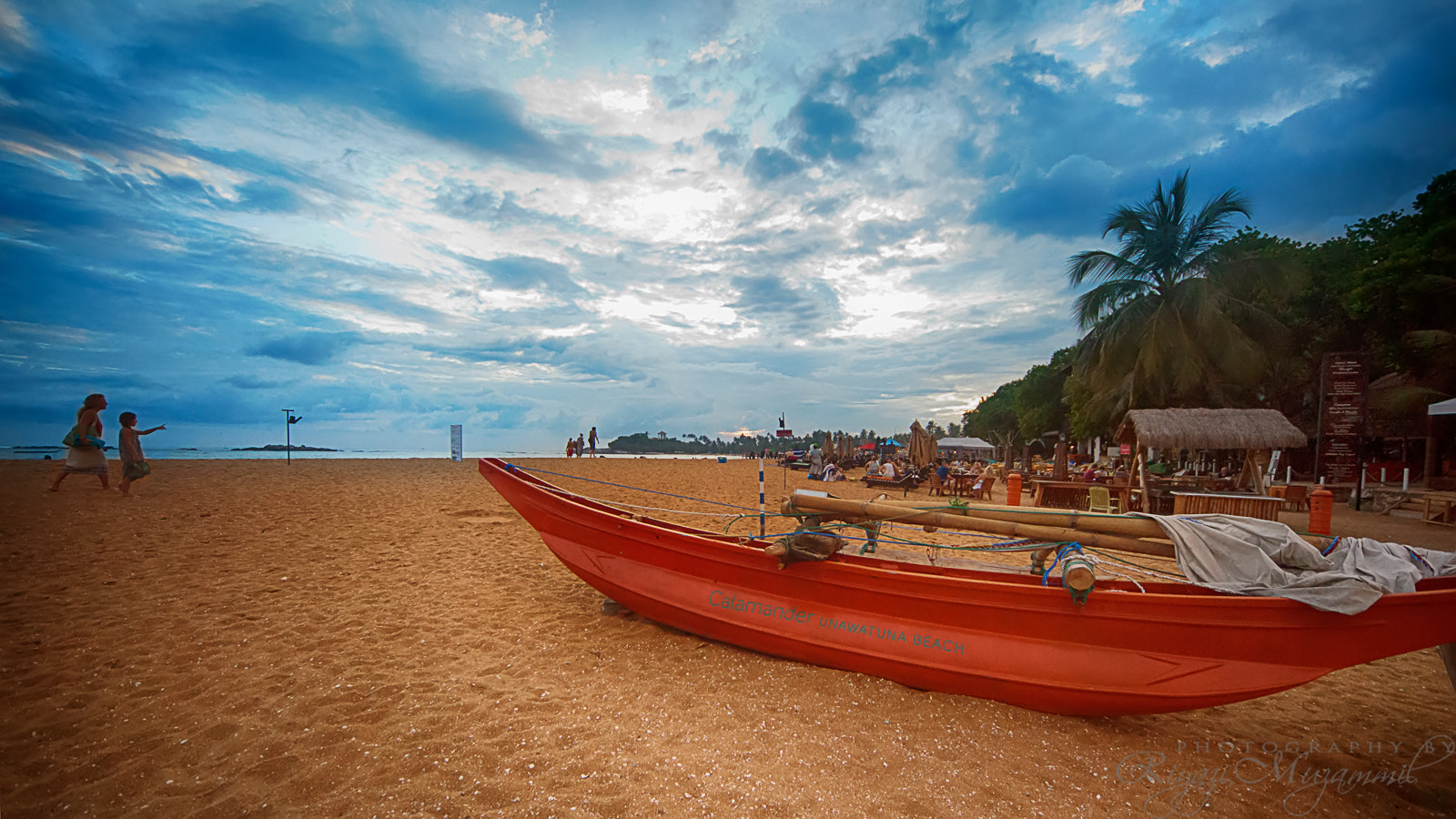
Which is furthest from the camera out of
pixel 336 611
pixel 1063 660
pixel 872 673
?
pixel 336 611

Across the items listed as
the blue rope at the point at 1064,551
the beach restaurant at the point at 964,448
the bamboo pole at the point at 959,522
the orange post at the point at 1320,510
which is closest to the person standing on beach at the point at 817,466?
the beach restaurant at the point at 964,448

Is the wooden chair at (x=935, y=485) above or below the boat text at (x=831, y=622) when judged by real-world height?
below

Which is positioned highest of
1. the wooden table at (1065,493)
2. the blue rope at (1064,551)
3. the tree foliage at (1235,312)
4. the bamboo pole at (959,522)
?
the tree foliage at (1235,312)

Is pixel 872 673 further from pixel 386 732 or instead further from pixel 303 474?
pixel 303 474

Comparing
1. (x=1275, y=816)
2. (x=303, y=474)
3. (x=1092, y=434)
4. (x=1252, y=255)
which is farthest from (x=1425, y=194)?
(x=303, y=474)

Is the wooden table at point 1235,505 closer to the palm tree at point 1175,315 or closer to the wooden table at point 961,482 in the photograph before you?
the wooden table at point 961,482

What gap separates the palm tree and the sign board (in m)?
4.61

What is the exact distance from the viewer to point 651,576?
14.8 ft

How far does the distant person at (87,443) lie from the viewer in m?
8.85

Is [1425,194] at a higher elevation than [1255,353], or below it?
higher

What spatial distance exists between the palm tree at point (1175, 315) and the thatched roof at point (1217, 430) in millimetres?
7749

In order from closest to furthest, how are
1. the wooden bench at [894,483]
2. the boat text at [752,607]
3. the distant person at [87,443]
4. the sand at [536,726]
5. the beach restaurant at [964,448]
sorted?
the sand at [536,726] → the boat text at [752,607] → the distant person at [87,443] → the wooden bench at [894,483] → the beach restaurant at [964,448]

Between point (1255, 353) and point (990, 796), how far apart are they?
74.1 feet

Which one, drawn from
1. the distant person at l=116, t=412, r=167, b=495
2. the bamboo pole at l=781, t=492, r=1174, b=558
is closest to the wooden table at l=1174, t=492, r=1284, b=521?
the bamboo pole at l=781, t=492, r=1174, b=558
